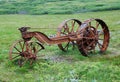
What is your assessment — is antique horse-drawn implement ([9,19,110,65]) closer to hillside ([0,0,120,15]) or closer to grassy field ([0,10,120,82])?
grassy field ([0,10,120,82])

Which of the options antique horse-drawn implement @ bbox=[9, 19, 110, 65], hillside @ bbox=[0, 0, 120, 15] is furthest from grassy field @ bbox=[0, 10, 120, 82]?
hillside @ bbox=[0, 0, 120, 15]

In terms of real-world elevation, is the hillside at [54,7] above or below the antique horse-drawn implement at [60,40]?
below

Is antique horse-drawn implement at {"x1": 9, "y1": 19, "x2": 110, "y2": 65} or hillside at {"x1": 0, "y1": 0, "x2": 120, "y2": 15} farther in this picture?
hillside at {"x1": 0, "y1": 0, "x2": 120, "y2": 15}

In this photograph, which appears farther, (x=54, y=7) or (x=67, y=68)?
(x=54, y=7)

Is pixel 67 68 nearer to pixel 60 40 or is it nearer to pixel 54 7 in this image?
pixel 60 40

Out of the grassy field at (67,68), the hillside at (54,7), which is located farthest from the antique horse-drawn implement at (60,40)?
the hillside at (54,7)

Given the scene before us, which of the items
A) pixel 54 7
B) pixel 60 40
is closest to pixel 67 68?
pixel 60 40

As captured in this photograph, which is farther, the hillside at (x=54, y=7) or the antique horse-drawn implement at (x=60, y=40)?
the hillside at (x=54, y=7)

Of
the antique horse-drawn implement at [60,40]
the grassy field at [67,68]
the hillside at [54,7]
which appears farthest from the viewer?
the hillside at [54,7]

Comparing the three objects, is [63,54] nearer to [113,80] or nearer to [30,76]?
[30,76]

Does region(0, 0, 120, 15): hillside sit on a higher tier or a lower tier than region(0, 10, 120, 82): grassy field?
lower

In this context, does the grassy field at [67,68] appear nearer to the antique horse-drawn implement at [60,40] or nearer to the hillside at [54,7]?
the antique horse-drawn implement at [60,40]

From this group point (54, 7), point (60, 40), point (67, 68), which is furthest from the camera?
point (54, 7)

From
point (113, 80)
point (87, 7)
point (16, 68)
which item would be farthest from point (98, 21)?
point (87, 7)
